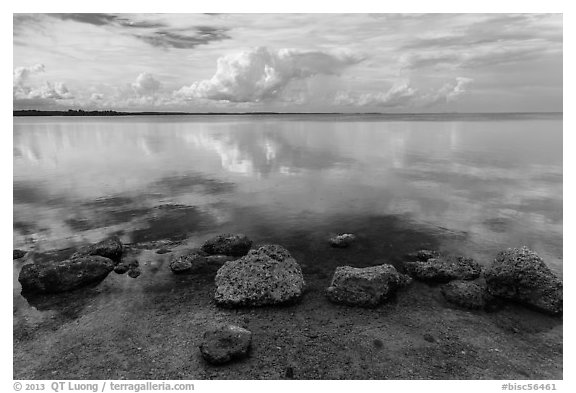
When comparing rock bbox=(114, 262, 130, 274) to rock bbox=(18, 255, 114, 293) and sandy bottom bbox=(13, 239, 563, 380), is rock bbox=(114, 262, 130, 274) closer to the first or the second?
rock bbox=(18, 255, 114, 293)

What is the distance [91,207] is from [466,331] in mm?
20020

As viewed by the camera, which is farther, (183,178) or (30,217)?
(183,178)

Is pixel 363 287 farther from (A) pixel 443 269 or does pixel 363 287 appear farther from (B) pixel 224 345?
(B) pixel 224 345

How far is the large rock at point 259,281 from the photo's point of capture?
11.9 m

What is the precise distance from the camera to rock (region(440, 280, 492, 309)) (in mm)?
11992

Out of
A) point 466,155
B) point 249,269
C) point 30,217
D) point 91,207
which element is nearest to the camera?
point 249,269

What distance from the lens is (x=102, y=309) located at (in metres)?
11.9

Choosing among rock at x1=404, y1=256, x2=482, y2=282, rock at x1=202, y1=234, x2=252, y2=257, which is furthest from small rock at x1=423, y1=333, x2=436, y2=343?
rock at x1=202, y1=234, x2=252, y2=257

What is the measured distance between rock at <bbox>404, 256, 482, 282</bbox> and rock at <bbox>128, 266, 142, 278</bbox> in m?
9.92

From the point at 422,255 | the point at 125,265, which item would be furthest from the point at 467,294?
the point at 125,265

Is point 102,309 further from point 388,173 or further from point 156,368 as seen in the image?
point 388,173
